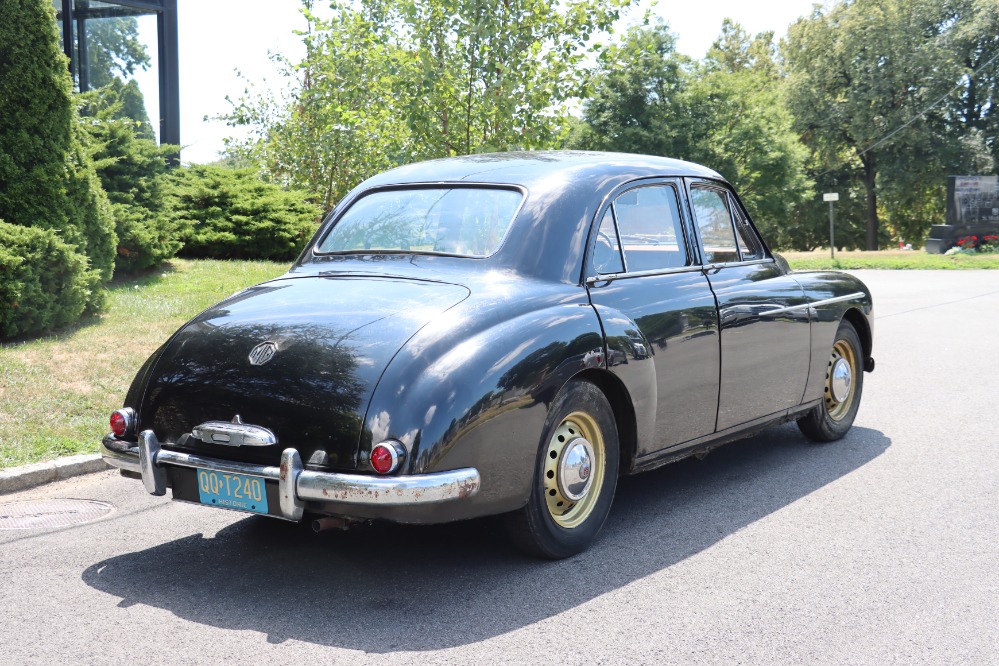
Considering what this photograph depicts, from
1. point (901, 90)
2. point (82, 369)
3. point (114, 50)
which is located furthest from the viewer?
point (901, 90)

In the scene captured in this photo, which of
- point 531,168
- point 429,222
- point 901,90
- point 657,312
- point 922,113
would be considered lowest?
point 657,312

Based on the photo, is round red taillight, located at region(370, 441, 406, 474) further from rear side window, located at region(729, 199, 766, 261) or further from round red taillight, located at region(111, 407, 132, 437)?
rear side window, located at region(729, 199, 766, 261)

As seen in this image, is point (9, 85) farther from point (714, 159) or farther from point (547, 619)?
point (714, 159)

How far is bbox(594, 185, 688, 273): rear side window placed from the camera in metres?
5.17

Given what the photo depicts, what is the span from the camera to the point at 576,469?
4562 mm

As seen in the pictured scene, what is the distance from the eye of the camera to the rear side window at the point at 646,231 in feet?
17.0

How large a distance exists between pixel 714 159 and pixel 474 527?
149ft

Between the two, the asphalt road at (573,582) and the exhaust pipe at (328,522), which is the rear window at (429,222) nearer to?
the asphalt road at (573,582)

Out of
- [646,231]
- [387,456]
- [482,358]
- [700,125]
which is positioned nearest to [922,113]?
[700,125]

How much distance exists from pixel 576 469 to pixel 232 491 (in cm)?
144

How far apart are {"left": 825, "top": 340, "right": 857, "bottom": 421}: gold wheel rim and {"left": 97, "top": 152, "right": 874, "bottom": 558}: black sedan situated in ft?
2.92

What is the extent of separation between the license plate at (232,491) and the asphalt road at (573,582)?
365mm

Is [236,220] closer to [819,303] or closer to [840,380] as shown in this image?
[840,380]

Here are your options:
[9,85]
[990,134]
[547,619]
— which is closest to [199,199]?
[9,85]
